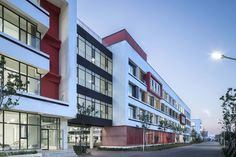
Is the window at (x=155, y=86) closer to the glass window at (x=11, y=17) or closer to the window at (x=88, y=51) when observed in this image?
the window at (x=88, y=51)

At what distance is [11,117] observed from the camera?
2503cm

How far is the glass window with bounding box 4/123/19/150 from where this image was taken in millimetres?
24331

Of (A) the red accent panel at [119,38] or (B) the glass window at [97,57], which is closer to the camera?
(B) the glass window at [97,57]

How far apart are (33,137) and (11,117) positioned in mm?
3338

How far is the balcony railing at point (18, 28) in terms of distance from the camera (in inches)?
982

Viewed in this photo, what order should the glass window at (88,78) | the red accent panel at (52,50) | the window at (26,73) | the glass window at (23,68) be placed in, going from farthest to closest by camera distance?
the glass window at (88,78) → the red accent panel at (52,50) → the glass window at (23,68) → the window at (26,73)

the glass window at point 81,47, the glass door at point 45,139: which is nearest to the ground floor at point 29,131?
the glass door at point 45,139

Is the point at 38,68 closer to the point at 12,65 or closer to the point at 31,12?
the point at 12,65

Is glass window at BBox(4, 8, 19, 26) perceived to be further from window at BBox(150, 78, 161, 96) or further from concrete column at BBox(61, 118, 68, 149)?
window at BBox(150, 78, 161, 96)

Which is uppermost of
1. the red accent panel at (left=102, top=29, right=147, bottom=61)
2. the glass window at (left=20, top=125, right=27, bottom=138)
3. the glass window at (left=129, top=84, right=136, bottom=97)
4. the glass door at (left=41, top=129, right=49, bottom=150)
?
the red accent panel at (left=102, top=29, right=147, bottom=61)

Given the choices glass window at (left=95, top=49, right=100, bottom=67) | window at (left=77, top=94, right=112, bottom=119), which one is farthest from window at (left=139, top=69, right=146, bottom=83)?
glass window at (left=95, top=49, right=100, bottom=67)

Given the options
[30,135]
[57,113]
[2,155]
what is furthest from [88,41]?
[2,155]

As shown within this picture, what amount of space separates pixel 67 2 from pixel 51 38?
437 centimetres

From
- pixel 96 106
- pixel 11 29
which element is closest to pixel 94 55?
pixel 96 106
